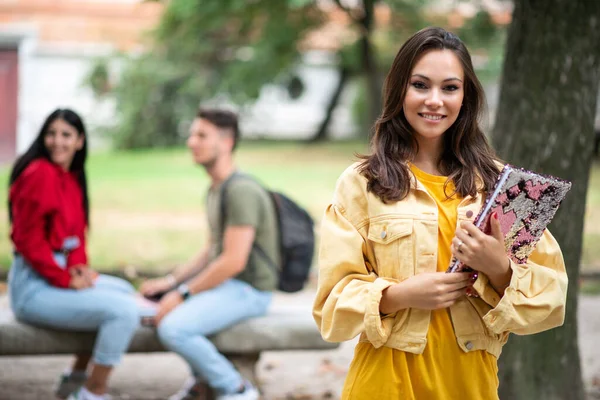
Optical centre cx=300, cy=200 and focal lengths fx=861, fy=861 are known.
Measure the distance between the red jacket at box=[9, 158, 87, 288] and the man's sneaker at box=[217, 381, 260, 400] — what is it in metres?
1.05

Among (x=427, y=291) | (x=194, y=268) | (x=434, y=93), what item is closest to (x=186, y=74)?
(x=194, y=268)

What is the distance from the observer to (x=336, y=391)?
5.60 meters

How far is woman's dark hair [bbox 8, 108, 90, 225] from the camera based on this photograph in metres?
4.67

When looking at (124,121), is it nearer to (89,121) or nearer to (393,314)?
(89,121)

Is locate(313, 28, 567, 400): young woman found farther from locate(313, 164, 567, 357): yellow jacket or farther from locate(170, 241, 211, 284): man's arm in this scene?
locate(170, 241, 211, 284): man's arm

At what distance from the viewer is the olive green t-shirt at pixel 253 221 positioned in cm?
482

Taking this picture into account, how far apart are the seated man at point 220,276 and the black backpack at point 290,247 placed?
0.10ft

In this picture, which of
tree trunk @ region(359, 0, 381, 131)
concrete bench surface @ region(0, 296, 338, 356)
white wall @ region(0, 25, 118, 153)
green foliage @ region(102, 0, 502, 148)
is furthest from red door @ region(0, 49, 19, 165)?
concrete bench surface @ region(0, 296, 338, 356)

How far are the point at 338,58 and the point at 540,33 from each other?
21448 millimetres

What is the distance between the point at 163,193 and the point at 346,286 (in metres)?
13.0

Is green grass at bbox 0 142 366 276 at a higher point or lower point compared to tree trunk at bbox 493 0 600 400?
lower

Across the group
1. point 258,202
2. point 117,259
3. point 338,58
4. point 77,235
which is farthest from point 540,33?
point 338,58

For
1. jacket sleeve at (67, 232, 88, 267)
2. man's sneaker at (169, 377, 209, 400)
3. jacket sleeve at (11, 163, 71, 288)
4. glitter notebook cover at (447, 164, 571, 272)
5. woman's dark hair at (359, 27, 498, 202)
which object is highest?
woman's dark hair at (359, 27, 498, 202)

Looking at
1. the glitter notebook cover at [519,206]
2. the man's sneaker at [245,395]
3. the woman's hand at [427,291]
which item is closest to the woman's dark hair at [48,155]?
the man's sneaker at [245,395]
